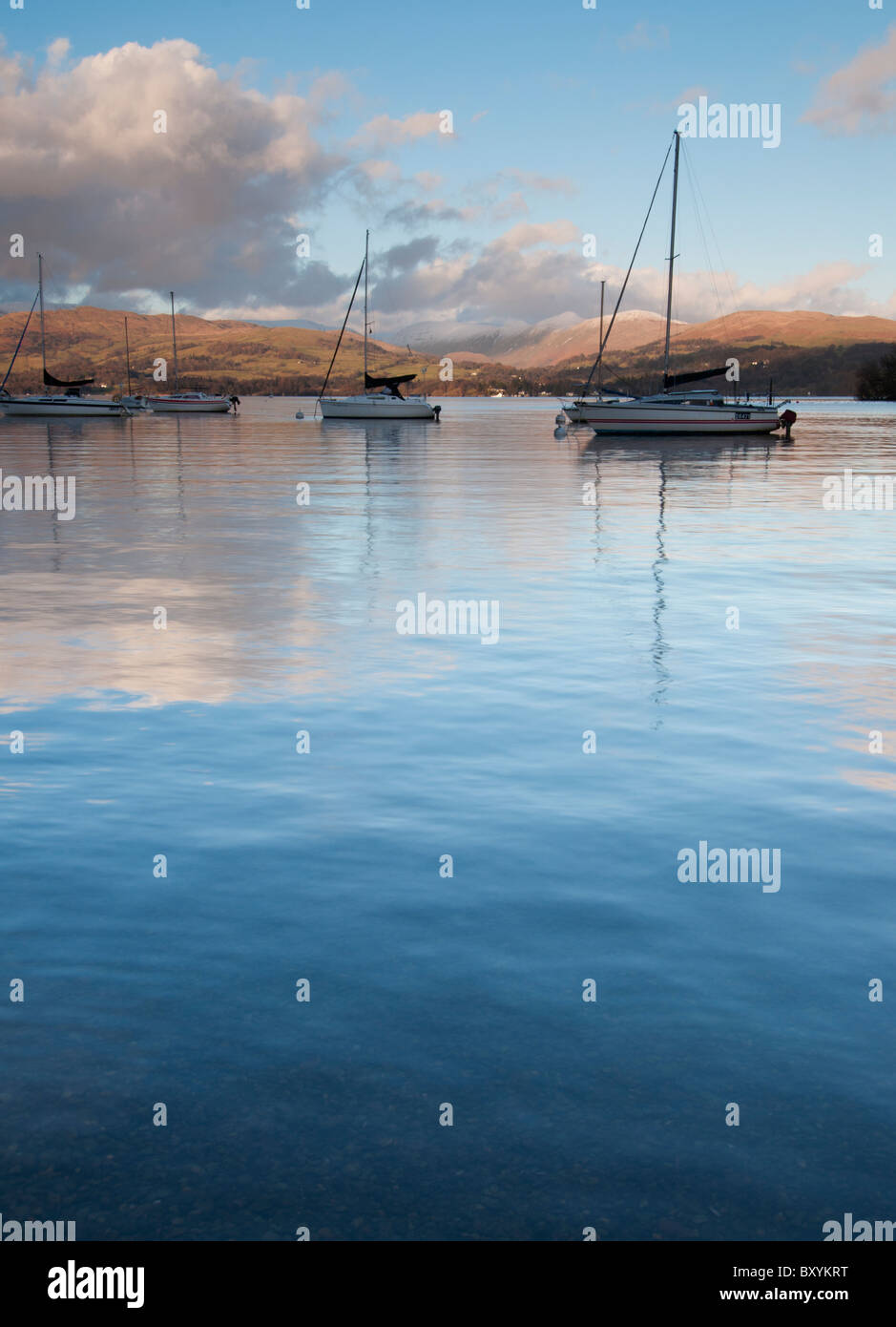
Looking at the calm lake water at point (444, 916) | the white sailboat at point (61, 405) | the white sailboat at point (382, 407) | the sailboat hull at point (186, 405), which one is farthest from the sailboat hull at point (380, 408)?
the calm lake water at point (444, 916)

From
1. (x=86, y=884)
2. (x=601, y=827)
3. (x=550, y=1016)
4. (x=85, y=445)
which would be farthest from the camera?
(x=85, y=445)

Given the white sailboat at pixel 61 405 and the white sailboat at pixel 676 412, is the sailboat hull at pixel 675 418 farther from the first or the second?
the white sailboat at pixel 61 405

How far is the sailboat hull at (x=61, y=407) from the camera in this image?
104562 millimetres

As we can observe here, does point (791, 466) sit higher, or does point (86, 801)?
point (791, 466)

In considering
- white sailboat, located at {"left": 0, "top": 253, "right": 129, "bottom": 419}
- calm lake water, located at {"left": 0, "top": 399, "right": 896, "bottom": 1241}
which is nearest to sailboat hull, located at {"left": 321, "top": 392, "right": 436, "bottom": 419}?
white sailboat, located at {"left": 0, "top": 253, "right": 129, "bottom": 419}

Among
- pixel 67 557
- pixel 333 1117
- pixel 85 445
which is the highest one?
pixel 85 445

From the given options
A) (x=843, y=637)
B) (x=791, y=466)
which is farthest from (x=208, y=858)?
(x=791, y=466)

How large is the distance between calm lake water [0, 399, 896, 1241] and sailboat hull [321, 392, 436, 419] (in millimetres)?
82028

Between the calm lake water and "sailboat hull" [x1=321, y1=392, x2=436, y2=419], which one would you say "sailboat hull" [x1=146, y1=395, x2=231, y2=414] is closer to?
"sailboat hull" [x1=321, y1=392, x2=436, y2=419]

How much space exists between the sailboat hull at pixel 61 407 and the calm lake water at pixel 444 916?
9488 cm

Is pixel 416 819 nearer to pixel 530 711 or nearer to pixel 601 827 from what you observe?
pixel 601 827

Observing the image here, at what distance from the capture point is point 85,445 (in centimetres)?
5938

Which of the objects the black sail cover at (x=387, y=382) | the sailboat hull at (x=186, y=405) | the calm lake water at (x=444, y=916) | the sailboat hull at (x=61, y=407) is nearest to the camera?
the calm lake water at (x=444, y=916)

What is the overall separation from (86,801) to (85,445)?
2143 inches
